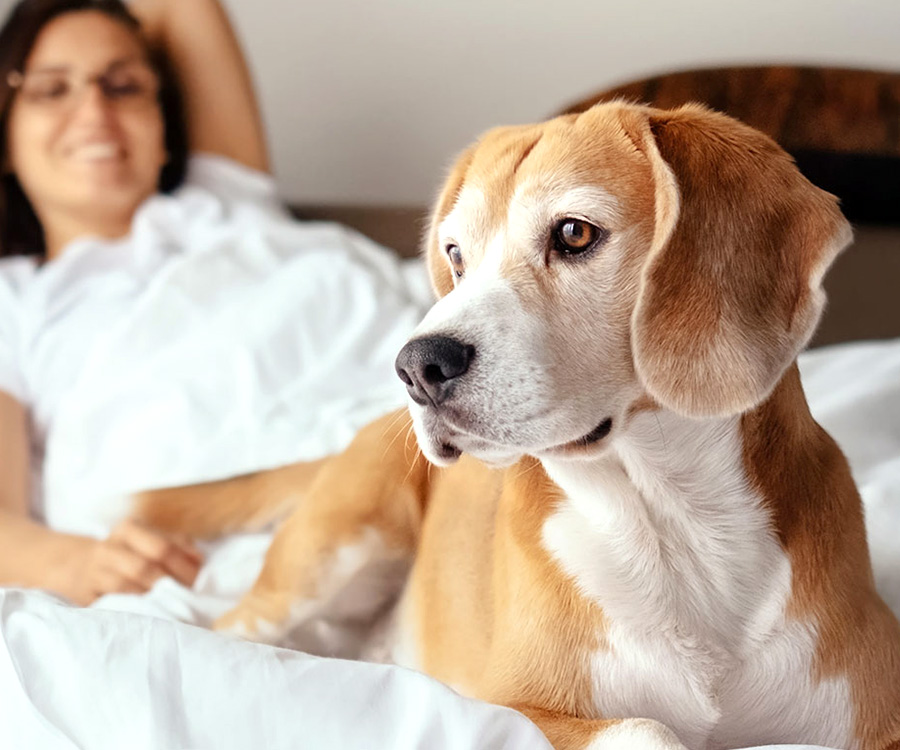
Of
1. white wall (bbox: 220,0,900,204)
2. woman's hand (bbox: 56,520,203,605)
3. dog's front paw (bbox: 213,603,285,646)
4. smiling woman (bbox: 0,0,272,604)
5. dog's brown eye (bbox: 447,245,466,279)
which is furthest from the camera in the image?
white wall (bbox: 220,0,900,204)

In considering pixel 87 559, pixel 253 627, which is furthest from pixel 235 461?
pixel 253 627

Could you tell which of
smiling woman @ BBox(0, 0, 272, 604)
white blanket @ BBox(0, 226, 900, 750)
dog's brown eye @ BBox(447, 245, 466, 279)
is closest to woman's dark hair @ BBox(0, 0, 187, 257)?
smiling woman @ BBox(0, 0, 272, 604)

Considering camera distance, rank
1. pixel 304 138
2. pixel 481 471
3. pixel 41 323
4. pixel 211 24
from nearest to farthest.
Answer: pixel 481 471
pixel 41 323
pixel 211 24
pixel 304 138

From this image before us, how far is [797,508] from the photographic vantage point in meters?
0.91

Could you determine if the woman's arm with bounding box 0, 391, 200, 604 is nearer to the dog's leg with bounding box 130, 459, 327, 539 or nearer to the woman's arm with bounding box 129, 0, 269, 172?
the dog's leg with bounding box 130, 459, 327, 539

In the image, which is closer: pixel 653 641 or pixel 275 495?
pixel 653 641

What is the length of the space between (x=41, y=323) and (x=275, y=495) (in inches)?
34.2

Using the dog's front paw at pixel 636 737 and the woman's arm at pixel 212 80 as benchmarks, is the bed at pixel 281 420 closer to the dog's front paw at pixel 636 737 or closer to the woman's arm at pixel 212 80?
the dog's front paw at pixel 636 737

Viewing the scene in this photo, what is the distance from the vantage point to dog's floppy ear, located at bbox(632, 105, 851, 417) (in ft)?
2.67

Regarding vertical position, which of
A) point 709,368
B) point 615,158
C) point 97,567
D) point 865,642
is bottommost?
point 97,567

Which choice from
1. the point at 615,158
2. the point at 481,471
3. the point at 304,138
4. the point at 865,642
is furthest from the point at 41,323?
the point at 865,642

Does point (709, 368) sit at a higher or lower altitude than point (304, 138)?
higher

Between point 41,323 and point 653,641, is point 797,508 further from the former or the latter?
point 41,323

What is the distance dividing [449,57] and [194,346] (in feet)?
3.78
